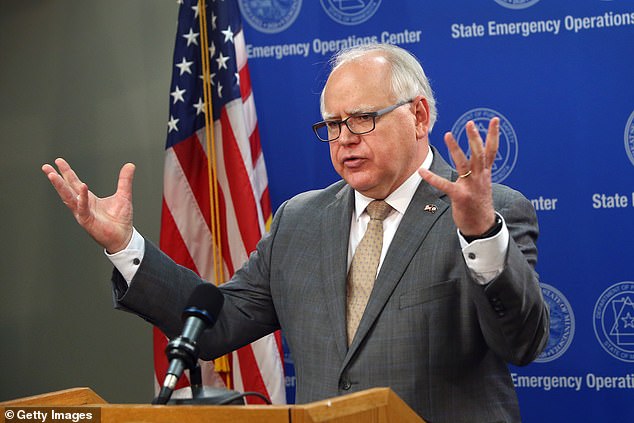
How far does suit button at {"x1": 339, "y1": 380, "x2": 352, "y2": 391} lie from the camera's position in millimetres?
2377

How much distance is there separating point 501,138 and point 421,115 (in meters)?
1.48

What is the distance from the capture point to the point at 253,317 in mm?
2730

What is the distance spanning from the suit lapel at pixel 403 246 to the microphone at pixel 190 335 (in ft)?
2.36

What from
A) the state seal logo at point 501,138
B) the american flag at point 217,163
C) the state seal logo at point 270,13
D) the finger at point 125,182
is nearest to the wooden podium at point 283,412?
the finger at point 125,182

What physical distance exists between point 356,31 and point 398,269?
2.11m

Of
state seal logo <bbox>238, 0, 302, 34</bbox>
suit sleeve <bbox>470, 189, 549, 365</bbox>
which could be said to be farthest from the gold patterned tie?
state seal logo <bbox>238, 0, 302, 34</bbox>

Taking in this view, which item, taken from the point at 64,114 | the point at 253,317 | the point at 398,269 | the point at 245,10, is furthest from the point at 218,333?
the point at 64,114

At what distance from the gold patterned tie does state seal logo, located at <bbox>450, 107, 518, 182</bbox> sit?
1544mm

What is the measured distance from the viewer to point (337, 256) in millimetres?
2562

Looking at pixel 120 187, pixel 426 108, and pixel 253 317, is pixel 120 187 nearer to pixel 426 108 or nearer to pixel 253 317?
pixel 253 317

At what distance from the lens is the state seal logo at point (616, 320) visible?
3.89 m

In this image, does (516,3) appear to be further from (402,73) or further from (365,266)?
(365,266)

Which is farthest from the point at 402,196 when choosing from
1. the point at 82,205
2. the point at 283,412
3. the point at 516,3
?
the point at 516,3

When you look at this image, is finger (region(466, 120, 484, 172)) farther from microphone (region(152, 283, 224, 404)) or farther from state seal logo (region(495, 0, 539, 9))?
state seal logo (region(495, 0, 539, 9))
